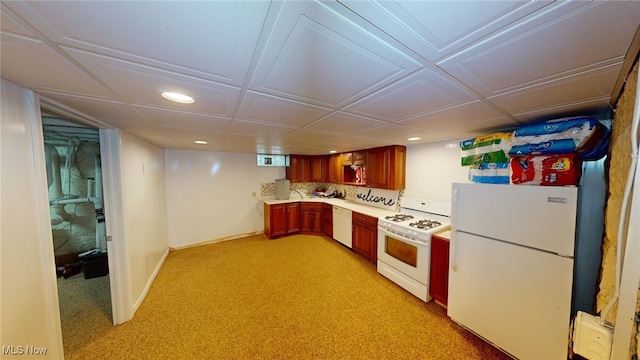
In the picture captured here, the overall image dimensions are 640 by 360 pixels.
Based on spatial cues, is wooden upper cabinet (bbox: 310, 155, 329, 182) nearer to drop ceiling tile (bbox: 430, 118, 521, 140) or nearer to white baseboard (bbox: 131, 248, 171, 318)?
drop ceiling tile (bbox: 430, 118, 521, 140)

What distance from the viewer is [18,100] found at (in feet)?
3.23

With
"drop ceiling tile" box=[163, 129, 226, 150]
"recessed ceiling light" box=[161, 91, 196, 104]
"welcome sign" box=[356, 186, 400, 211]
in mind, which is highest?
"drop ceiling tile" box=[163, 129, 226, 150]

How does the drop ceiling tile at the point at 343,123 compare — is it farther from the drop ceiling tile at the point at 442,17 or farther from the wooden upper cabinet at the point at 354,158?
the wooden upper cabinet at the point at 354,158

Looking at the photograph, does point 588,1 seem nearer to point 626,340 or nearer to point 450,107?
point 450,107

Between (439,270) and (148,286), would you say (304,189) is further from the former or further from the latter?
(439,270)

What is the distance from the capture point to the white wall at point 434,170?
2.55 meters

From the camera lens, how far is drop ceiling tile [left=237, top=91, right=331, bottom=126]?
3.75ft

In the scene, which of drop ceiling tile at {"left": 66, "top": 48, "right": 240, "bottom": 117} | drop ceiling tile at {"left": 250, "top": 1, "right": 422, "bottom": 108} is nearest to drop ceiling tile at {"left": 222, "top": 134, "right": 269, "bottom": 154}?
drop ceiling tile at {"left": 66, "top": 48, "right": 240, "bottom": 117}

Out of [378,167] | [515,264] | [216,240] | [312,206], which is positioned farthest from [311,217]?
[515,264]

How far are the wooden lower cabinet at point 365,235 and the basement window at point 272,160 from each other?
2140 millimetres

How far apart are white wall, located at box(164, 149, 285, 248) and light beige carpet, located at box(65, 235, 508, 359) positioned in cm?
95

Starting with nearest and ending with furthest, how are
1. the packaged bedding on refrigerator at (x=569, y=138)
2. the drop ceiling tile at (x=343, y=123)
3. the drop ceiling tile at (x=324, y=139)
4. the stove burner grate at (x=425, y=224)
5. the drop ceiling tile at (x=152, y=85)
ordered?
the drop ceiling tile at (x=152, y=85), the packaged bedding on refrigerator at (x=569, y=138), the drop ceiling tile at (x=343, y=123), the drop ceiling tile at (x=324, y=139), the stove burner grate at (x=425, y=224)

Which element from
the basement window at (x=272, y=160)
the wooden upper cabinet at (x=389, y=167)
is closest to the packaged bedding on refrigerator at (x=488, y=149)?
the wooden upper cabinet at (x=389, y=167)

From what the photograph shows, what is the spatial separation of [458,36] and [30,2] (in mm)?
1141
